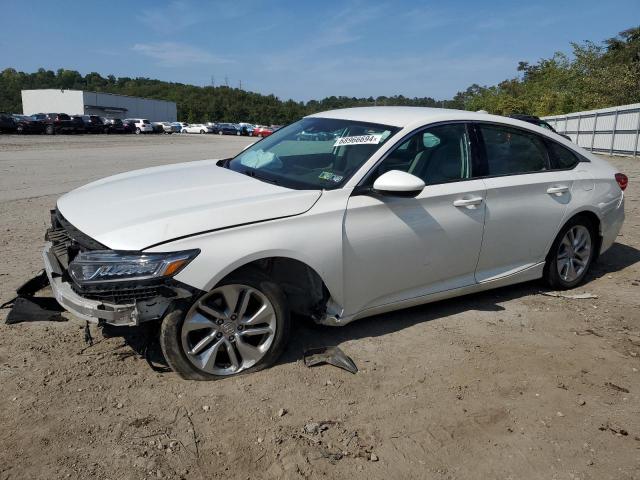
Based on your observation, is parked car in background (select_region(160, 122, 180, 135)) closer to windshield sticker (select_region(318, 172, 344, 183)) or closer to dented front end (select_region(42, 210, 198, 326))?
windshield sticker (select_region(318, 172, 344, 183))

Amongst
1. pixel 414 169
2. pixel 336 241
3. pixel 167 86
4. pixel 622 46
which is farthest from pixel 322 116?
pixel 167 86

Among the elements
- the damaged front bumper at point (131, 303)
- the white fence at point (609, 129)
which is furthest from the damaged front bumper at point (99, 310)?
the white fence at point (609, 129)

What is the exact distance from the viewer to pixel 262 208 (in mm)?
3375

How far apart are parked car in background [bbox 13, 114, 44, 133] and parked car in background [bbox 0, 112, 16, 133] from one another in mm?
297

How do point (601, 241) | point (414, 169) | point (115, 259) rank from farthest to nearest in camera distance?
point (601, 241), point (414, 169), point (115, 259)

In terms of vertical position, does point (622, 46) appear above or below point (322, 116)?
above

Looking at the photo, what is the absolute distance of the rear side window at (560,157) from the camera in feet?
16.3

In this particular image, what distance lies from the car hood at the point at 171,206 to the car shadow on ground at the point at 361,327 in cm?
58

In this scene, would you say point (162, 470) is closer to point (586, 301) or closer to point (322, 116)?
point (322, 116)

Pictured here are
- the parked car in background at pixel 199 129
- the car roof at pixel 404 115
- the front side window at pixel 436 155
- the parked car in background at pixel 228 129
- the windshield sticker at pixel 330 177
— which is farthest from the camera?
the parked car in background at pixel 199 129

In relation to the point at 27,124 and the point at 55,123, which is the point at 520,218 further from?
the point at 55,123

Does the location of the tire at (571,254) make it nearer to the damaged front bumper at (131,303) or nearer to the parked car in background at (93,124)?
the damaged front bumper at (131,303)

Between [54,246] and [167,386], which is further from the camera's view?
[54,246]

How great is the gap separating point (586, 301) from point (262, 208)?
10.9 ft
